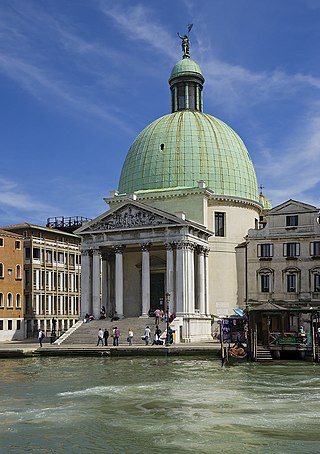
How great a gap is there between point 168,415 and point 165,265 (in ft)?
120

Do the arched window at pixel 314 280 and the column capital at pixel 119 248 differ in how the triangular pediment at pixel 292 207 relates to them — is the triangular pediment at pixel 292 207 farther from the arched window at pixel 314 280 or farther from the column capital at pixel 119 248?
the column capital at pixel 119 248

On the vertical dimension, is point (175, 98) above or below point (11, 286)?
above

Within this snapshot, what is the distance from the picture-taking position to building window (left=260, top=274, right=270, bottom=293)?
54.7 metres

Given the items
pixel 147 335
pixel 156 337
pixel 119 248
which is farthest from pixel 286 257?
pixel 147 335

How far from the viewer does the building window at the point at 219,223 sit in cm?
5872

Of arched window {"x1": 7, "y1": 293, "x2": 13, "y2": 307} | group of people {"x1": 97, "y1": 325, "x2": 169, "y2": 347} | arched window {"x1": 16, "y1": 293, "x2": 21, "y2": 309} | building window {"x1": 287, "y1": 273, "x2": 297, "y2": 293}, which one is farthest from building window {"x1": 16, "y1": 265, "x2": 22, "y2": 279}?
building window {"x1": 287, "y1": 273, "x2": 297, "y2": 293}

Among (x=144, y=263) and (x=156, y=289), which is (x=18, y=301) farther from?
(x=144, y=263)

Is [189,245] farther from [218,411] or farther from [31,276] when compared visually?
[218,411]

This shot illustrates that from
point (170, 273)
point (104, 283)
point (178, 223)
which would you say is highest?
point (178, 223)

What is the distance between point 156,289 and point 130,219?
282 inches

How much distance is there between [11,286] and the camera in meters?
61.8

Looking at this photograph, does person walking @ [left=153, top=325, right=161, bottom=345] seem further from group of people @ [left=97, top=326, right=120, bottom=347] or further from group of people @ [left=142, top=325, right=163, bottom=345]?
group of people @ [left=97, top=326, right=120, bottom=347]

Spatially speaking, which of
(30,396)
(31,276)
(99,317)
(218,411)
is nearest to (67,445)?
(218,411)

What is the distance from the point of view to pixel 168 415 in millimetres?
20547
